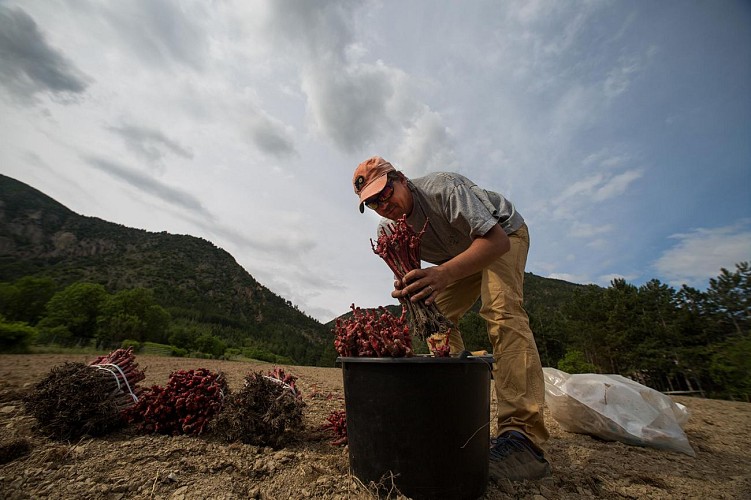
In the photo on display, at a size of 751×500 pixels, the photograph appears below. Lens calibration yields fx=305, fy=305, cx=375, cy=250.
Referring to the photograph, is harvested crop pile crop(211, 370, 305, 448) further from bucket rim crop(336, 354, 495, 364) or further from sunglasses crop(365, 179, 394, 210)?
sunglasses crop(365, 179, 394, 210)

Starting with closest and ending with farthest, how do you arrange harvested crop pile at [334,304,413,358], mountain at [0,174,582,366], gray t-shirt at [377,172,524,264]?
harvested crop pile at [334,304,413,358], gray t-shirt at [377,172,524,264], mountain at [0,174,582,366]

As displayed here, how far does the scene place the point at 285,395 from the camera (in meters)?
2.72

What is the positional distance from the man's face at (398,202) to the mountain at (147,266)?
5768cm

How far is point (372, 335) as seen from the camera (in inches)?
80.4

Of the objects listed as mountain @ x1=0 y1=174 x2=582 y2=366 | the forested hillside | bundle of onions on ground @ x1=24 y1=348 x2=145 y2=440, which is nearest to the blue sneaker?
bundle of onions on ground @ x1=24 y1=348 x2=145 y2=440

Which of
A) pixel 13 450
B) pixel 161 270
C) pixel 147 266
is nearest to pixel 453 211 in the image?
pixel 13 450

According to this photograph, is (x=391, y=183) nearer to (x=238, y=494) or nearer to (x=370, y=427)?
(x=370, y=427)

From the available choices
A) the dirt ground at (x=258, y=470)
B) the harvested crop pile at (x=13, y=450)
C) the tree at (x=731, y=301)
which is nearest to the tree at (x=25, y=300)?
the harvested crop pile at (x=13, y=450)

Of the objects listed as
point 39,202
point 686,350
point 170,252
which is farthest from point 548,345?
point 39,202

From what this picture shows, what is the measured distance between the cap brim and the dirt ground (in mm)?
2156

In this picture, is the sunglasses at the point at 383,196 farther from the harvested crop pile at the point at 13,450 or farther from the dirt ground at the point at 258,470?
the harvested crop pile at the point at 13,450

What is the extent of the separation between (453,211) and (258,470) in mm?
2494

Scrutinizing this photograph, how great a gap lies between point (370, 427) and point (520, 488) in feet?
4.07

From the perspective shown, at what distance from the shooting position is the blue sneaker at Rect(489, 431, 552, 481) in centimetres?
225
